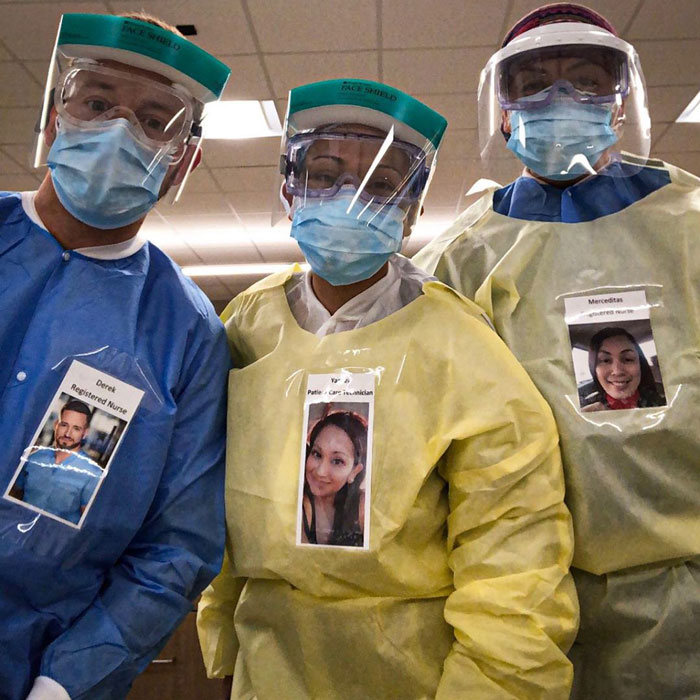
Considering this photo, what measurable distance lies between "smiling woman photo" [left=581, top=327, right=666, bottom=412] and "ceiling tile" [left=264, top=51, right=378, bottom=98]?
2.83 meters

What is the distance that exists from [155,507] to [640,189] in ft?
3.74

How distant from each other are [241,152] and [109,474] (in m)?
3.92

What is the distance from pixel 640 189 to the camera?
1.29m

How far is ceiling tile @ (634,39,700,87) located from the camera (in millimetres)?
3504

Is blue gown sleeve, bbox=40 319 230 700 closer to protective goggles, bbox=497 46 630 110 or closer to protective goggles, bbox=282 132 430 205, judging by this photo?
protective goggles, bbox=282 132 430 205

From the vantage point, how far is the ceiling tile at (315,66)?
3.55m

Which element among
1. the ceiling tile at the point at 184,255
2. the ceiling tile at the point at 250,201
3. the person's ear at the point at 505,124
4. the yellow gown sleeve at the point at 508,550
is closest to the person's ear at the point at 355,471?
the yellow gown sleeve at the point at 508,550

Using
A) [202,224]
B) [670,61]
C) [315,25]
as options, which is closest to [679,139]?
[670,61]

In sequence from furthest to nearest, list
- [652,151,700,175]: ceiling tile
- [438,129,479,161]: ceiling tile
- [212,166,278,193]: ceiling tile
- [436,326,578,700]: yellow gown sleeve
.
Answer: [212,166,278,193]: ceiling tile, [652,151,700,175]: ceiling tile, [438,129,479,161]: ceiling tile, [436,326,578,700]: yellow gown sleeve

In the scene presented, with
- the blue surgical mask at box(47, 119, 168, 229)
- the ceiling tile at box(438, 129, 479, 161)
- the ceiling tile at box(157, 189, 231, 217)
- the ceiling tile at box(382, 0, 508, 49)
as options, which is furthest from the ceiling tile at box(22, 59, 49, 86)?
the blue surgical mask at box(47, 119, 168, 229)

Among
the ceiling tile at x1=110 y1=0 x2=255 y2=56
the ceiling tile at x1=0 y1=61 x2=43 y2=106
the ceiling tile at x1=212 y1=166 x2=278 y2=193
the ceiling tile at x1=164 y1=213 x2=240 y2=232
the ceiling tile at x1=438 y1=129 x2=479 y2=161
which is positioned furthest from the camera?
the ceiling tile at x1=164 y1=213 x2=240 y2=232

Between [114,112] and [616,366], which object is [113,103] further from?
[616,366]

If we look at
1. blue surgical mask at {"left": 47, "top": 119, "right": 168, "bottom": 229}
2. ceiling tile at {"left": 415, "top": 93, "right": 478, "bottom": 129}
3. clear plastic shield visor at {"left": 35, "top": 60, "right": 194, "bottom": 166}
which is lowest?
blue surgical mask at {"left": 47, "top": 119, "right": 168, "bottom": 229}

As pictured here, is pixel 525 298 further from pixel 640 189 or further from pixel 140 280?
pixel 140 280
